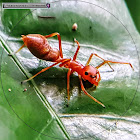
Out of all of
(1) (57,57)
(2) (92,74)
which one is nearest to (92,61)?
(2) (92,74)

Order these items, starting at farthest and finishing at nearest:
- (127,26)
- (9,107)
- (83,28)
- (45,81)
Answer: (127,26)
(83,28)
(45,81)
(9,107)

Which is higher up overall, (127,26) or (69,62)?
(127,26)

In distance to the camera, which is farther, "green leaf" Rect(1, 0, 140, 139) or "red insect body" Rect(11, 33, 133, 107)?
"green leaf" Rect(1, 0, 140, 139)

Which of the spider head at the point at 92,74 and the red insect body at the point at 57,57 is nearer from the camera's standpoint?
the red insect body at the point at 57,57

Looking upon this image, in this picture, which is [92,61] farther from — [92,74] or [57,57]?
[57,57]

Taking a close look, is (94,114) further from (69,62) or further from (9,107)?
(9,107)

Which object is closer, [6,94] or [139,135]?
[6,94]

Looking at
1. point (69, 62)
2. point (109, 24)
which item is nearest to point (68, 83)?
point (69, 62)

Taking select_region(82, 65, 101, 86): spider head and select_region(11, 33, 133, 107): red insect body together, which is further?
select_region(82, 65, 101, 86): spider head

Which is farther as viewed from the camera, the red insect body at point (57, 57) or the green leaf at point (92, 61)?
the green leaf at point (92, 61)
